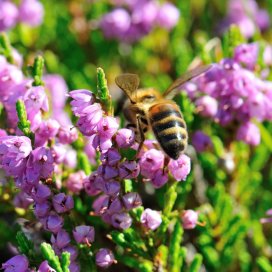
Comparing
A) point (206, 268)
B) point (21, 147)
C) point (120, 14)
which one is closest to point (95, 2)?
point (120, 14)

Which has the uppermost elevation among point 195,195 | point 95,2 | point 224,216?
point 95,2

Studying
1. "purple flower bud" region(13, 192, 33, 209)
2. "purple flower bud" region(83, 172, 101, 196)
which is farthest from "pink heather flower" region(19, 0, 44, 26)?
"purple flower bud" region(83, 172, 101, 196)

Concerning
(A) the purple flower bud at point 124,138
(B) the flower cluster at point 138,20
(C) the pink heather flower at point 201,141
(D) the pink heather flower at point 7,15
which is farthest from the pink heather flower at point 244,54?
(D) the pink heather flower at point 7,15

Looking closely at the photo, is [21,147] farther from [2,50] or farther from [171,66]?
[171,66]

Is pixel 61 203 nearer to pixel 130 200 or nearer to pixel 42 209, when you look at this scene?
pixel 42 209

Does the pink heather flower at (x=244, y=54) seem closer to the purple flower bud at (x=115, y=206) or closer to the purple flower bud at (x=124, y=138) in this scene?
the purple flower bud at (x=124, y=138)

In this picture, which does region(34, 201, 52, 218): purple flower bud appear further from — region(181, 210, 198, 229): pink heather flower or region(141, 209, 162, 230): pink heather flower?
region(181, 210, 198, 229): pink heather flower
